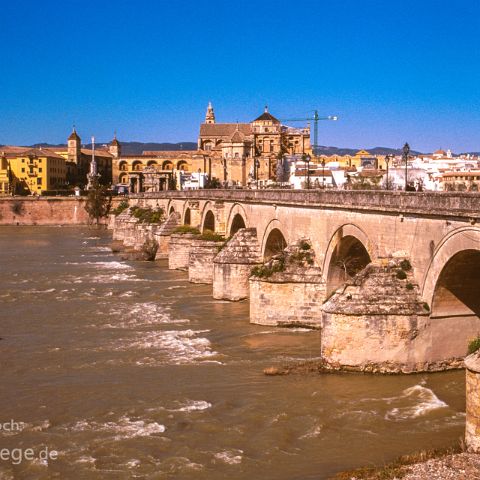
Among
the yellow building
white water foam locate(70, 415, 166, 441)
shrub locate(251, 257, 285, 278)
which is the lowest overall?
white water foam locate(70, 415, 166, 441)

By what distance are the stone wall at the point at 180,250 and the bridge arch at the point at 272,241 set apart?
10615mm

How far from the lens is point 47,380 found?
16344 mm

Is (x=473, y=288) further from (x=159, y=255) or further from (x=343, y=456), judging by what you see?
(x=159, y=255)

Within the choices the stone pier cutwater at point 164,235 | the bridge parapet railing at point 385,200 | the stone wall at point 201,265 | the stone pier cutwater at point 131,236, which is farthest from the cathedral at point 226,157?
the bridge parapet railing at point 385,200

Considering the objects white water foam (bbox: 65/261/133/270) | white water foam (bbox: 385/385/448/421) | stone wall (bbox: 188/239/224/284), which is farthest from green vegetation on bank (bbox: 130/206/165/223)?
white water foam (bbox: 385/385/448/421)

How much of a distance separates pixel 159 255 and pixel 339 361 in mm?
28733

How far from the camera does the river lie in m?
11.9

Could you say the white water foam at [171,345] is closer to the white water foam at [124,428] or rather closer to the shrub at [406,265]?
the white water foam at [124,428]

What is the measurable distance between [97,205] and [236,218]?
54235 mm

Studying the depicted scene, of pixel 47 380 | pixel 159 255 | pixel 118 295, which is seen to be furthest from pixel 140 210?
pixel 47 380

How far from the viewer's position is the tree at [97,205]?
84.8 metres

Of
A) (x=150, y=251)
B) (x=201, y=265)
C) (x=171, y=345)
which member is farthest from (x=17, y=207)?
(x=171, y=345)

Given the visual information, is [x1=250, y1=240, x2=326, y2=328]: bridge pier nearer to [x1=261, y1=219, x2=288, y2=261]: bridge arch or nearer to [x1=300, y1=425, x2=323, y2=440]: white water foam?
[x1=261, y1=219, x2=288, y2=261]: bridge arch

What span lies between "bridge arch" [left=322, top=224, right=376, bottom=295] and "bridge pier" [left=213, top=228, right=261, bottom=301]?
6102 millimetres
